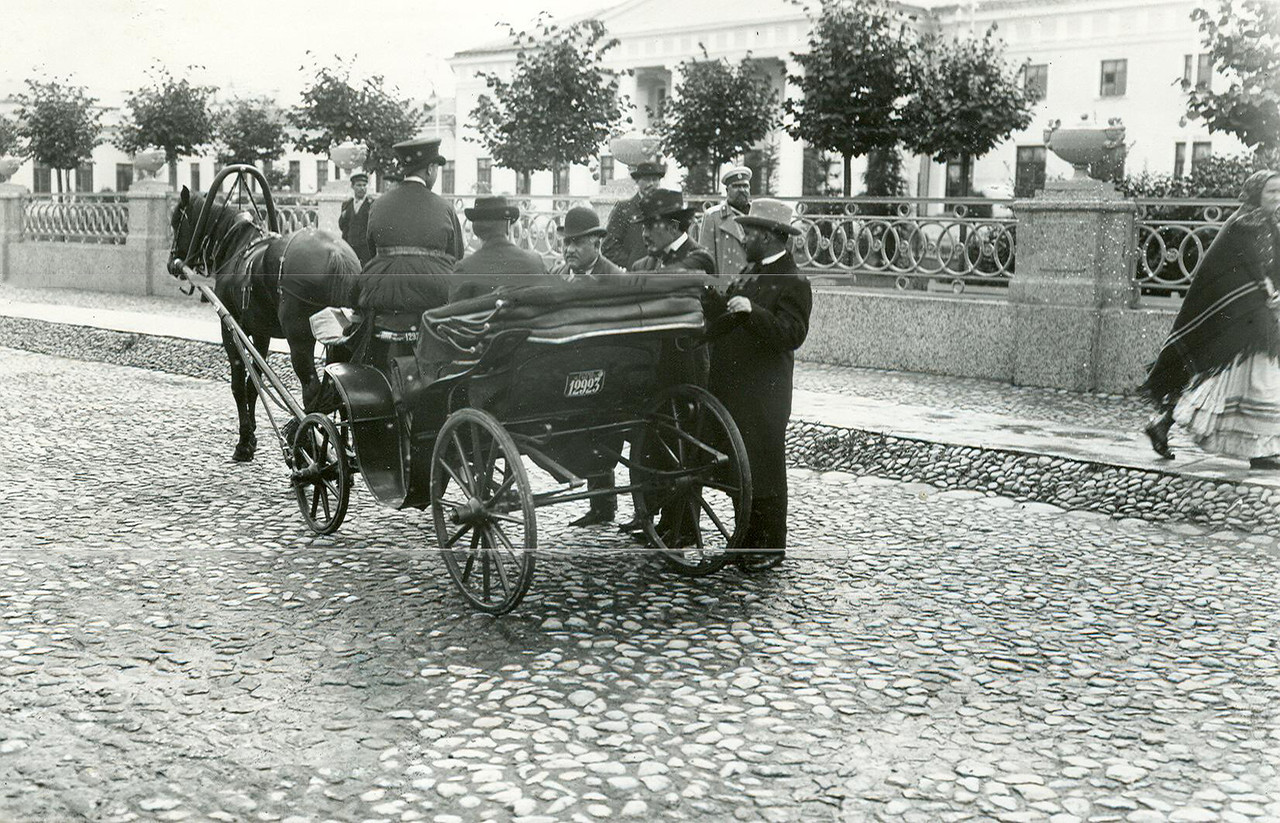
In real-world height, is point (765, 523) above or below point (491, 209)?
below

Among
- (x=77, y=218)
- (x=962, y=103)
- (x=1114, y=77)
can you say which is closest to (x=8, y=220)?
(x=77, y=218)

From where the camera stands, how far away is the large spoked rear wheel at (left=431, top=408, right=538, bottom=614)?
5.62 metres

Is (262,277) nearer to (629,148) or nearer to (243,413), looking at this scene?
(243,413)

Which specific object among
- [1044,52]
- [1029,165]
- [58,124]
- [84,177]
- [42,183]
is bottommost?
[42,183]

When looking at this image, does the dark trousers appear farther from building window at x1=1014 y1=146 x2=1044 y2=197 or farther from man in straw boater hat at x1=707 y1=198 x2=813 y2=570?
building window at x1=1014 y1=146 x2=1044 y2=197

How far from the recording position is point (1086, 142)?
1277 cm

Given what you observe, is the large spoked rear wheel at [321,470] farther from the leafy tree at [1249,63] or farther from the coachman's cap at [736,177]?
the leafy tree at [1249,63]

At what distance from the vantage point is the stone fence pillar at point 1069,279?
1271cm

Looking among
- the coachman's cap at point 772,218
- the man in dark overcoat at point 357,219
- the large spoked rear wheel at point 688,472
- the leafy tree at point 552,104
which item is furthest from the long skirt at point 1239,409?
the leafy tree at point 552,104

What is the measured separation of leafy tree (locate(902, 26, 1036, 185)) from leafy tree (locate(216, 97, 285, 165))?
10683 millimetres

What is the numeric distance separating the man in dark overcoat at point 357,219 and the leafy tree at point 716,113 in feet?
43.9

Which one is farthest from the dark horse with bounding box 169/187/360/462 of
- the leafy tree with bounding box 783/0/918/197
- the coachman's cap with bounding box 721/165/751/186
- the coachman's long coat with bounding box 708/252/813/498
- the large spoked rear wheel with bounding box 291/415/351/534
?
the leafy tree with bounding box 783/0/918/197

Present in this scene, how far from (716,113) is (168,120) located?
10.6m

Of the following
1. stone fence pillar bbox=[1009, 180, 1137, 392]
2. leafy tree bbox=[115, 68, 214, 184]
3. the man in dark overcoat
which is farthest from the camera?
leafy tree bbox=[115, 68, 214, 184]
